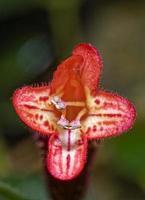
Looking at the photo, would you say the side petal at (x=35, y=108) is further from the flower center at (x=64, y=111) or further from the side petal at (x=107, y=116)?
the side petal at (x=107, y=116)

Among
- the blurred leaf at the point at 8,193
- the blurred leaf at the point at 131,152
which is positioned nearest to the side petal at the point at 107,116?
the blurred leaf at the point at 8,193

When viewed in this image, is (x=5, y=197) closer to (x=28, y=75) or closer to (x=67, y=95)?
(x=67, y=95)

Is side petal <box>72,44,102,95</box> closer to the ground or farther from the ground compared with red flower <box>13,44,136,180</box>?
farther from the ground

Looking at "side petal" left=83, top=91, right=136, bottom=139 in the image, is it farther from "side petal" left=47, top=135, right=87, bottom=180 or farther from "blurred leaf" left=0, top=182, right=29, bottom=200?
"blurred leaf" left=0, top=182, right=29, bottom=200

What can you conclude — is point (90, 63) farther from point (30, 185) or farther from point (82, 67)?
point (30, 185)

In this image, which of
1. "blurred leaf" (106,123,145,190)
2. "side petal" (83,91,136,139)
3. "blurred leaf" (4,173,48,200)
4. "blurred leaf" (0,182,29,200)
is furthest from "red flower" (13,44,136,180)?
"blurred leaf" (106,123,145,190)
